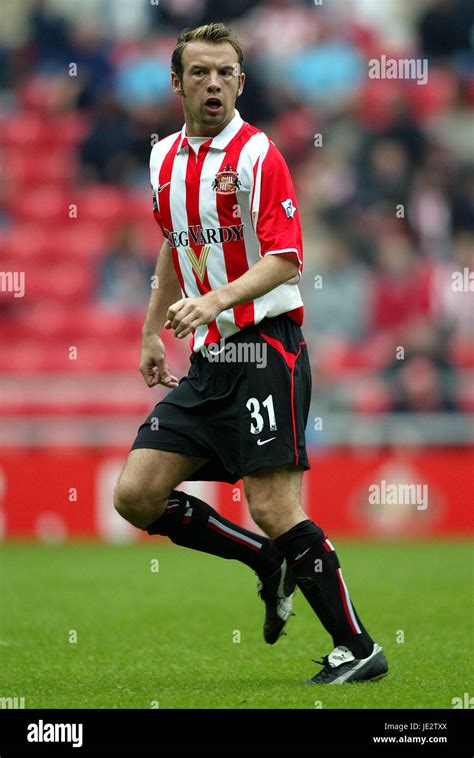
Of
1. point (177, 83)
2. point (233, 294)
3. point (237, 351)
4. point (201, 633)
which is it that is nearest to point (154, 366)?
point (237, 351)

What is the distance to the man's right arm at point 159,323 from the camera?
5.22 metres

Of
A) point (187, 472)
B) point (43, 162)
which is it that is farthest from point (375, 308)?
point (187, 472)

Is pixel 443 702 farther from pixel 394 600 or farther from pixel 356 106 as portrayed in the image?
pixel 356 106

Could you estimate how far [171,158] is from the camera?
4949 millimetres

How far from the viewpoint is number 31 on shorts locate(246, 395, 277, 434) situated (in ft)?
15.4

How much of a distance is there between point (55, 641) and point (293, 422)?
2.00 meters

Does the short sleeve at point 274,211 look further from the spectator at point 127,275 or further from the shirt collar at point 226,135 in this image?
the spectator at point 127,275

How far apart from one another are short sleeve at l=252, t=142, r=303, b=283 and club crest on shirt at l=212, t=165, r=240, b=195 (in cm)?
8

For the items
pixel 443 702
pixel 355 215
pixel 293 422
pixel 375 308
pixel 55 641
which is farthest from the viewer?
pixel 355 215

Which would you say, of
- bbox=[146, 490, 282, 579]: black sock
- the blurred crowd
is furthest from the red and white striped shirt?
the blurred crowd

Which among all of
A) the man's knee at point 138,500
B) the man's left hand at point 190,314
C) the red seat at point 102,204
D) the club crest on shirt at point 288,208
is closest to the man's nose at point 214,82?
the club crest on shirt at point 288,208

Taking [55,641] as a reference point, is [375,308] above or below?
above

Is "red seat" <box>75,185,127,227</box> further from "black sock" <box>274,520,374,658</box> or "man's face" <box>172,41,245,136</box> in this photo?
"black sock" <box>274,520,374,658</box>

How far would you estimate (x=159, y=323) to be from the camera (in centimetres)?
529
